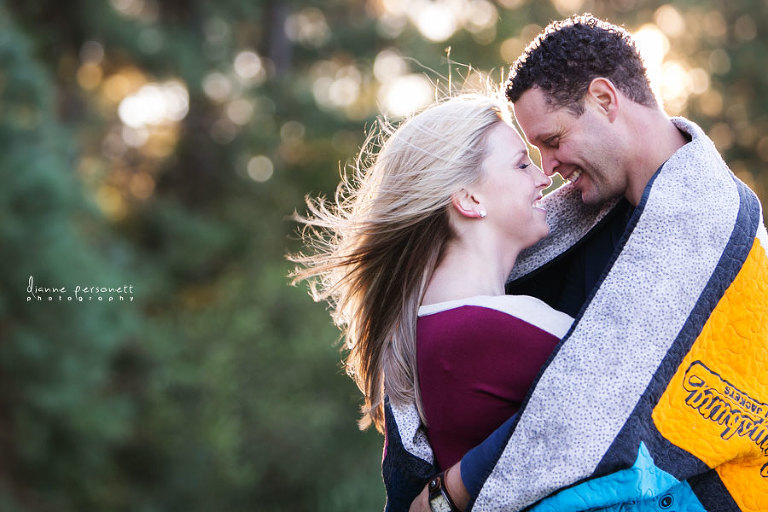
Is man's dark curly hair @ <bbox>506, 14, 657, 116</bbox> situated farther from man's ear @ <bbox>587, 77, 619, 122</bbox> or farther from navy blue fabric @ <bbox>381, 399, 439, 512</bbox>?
navy blue fabric @ <bbox>381, 399, 439, 512</bbox>

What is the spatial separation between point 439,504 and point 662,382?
517 millimetres

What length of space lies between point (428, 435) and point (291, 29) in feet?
37.0

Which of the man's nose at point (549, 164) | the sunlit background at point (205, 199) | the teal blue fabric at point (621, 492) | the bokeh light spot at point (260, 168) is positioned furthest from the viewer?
the bokeh light spot at point (260, 168)

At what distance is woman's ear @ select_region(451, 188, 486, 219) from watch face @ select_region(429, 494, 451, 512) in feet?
2.17

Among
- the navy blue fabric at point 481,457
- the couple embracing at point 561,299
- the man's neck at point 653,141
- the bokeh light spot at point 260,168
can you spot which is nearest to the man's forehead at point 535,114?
the couple embracing at point 561,299

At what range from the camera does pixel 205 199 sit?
1190 cm

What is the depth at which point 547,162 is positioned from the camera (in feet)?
6.64

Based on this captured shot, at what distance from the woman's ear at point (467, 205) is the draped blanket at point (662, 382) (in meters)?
0.42

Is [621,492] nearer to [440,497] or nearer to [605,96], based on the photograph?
[440,497]

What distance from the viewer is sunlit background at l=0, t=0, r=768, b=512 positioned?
7406 mm

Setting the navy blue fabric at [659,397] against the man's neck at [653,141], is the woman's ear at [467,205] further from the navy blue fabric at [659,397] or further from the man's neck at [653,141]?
the navy blue fabric at [659,397]

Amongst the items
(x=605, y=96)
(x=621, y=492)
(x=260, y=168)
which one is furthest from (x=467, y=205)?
(x=260, y=168)

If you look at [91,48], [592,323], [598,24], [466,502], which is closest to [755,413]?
[592,323]

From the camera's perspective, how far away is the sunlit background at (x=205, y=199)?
7406 mm
